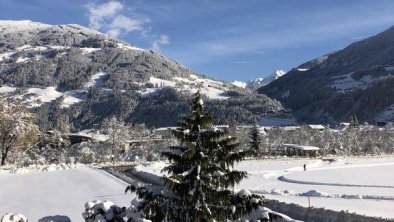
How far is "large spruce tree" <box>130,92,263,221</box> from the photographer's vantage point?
15055mm

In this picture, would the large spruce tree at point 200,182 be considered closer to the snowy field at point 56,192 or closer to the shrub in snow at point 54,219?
the shrub in snow at point 54,219

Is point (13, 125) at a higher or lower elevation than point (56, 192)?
higher

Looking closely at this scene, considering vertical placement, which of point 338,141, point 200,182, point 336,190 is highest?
point 200,182

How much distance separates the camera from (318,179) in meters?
53.4

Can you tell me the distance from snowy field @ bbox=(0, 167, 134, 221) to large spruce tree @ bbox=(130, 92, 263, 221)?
13799mm

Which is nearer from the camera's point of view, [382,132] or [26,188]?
[26,188]

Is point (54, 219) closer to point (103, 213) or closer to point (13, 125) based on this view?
point (103, 213)

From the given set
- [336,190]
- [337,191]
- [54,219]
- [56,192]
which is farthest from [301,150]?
[54,219]

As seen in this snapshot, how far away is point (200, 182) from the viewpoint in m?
15.3

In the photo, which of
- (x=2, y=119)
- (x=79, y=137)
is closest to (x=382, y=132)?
(x=79, y=137)

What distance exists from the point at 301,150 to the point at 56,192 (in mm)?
84484

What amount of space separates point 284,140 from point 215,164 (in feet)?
403

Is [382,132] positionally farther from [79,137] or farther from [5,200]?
[5,200]

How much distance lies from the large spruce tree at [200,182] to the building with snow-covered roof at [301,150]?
9991 cm
